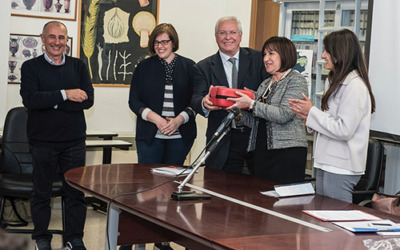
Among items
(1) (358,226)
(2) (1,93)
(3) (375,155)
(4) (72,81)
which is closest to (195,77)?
(4) (72,81)

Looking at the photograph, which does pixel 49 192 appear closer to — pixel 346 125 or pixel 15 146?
pixel 15 146

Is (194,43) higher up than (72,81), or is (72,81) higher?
(194,43)

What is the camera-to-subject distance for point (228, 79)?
3.61m

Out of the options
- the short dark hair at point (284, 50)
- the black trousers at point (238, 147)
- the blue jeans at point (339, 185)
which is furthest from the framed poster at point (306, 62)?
the blue jeans at point (339, 185)

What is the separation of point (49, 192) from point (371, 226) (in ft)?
8.03

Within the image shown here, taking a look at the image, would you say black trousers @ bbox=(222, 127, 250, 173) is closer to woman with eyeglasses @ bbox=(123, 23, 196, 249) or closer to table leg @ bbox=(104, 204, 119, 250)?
woman with eyeglasses @ bbox=(123, 23, 196, 249)

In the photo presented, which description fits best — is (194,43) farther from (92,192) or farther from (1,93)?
(92,192)

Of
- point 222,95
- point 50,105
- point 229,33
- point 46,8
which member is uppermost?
point 46,8

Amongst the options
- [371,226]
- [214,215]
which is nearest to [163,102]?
[214,215]

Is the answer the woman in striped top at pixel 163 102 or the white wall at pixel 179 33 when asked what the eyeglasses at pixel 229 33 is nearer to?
the woman in striped top at pixel 163 102

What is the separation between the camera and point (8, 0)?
5000 millimetres

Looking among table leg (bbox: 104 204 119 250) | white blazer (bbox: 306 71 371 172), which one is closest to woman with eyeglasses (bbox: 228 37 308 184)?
white blazer (bbox: 306 71 371 172)

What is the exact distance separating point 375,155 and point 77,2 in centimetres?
337

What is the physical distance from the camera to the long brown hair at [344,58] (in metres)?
2.79
